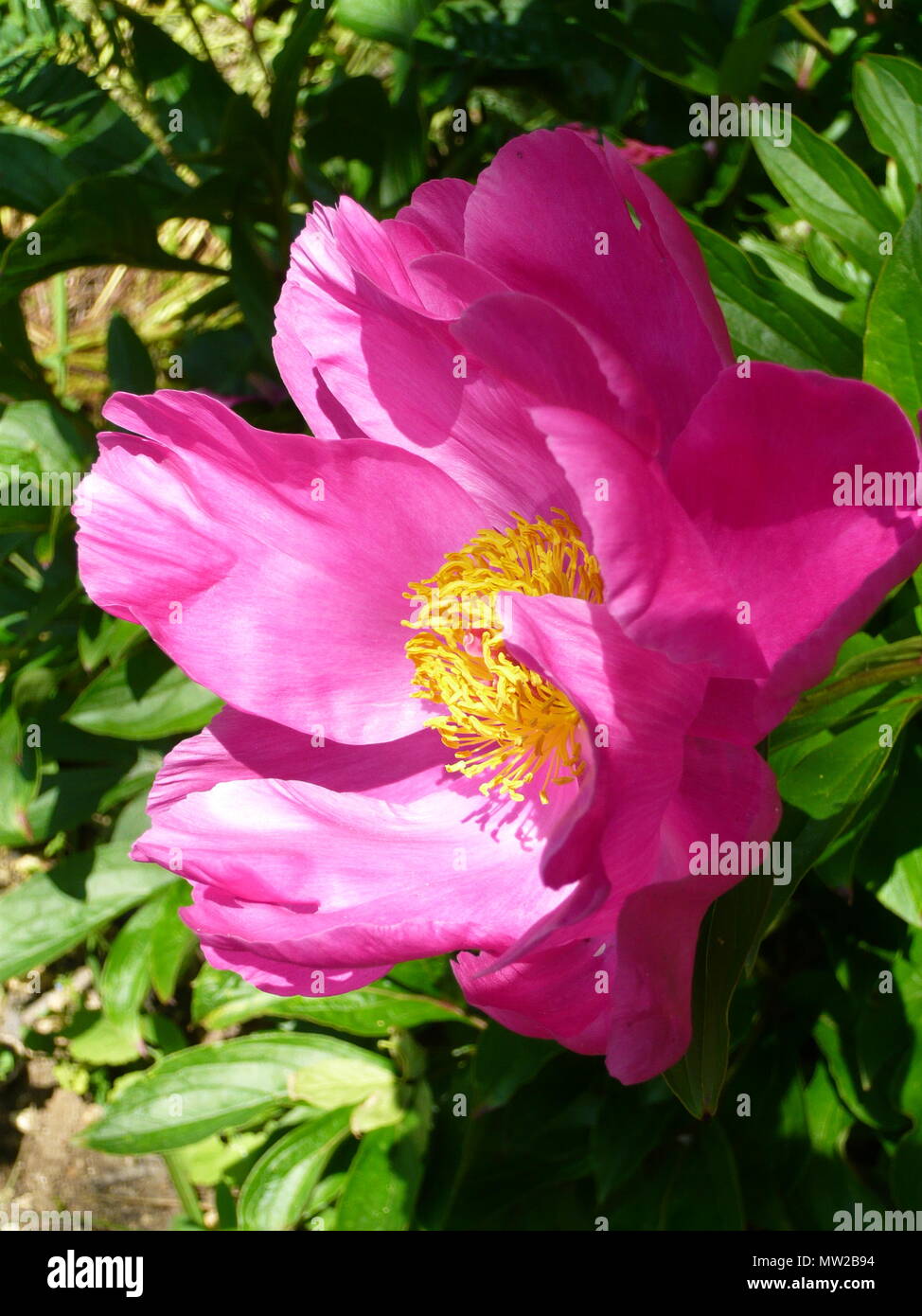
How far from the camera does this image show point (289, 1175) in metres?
1.75

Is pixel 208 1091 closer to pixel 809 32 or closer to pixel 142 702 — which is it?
pixel 142 702

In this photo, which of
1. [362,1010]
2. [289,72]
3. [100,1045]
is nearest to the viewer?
[289,72]

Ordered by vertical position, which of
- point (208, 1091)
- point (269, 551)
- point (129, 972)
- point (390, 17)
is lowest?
point (208, 1091)

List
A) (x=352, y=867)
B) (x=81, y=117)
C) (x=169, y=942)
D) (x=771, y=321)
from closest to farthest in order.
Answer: (x=352, y=867) < (x=771, y=321) < (x=81, y=117) < (x=169, y=942)

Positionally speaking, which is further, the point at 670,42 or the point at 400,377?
the point at 670,42

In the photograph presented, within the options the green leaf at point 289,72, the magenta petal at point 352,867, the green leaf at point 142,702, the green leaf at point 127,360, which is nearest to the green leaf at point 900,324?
the magenta petal at point 352,867

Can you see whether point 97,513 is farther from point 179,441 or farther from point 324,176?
point 324,176

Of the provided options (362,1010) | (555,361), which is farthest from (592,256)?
(362,1010)

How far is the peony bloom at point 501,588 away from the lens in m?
0.72

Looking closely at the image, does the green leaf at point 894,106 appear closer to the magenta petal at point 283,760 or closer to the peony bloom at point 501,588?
the peony bloom at point 501,588

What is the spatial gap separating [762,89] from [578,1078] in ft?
5.28

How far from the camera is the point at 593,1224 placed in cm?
168

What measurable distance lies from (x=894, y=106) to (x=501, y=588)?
2.74ft
